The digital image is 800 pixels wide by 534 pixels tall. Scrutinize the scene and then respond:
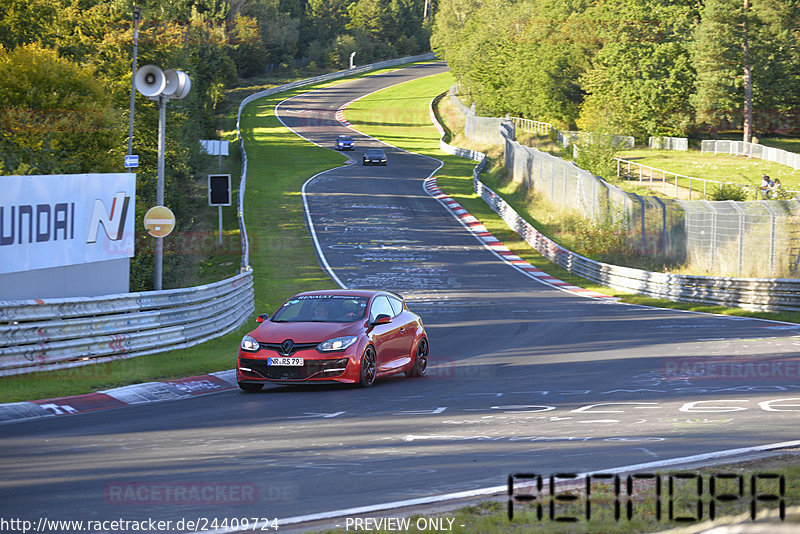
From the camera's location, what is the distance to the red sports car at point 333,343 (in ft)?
42.9

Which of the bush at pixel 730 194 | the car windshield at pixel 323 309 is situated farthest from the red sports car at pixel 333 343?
the bush at pixel 730 194

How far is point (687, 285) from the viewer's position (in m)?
28.6

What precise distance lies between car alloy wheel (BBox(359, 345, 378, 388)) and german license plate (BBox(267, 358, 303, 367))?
3.18 feet

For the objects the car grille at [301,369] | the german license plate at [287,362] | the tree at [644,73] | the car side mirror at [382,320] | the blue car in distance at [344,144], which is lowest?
the car grille at [301,369]

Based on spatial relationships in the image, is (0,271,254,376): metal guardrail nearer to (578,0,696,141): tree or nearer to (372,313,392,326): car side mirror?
(372,313,392,326): car side mirror

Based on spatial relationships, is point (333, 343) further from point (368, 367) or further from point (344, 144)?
point (344, 144)

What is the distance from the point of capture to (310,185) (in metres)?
59.5


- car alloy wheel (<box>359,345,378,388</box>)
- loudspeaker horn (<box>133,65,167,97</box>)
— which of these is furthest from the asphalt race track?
loudspeaker horn (<box>133,65,167,97</box>)

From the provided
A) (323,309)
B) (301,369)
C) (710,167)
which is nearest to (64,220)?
(323,309)

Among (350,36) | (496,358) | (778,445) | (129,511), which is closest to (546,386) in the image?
(496,358)

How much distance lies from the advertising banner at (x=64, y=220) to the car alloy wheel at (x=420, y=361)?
656cm

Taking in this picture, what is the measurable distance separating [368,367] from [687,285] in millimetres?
17837

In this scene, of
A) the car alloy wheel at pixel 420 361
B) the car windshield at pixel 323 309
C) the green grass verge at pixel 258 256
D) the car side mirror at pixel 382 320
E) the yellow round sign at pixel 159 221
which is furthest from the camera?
the yellow round sign at pixel 159 221

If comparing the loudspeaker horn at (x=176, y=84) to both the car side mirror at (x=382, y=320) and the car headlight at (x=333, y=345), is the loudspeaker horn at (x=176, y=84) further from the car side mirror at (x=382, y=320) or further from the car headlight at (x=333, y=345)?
the car headlight at (x=333, y=345)
